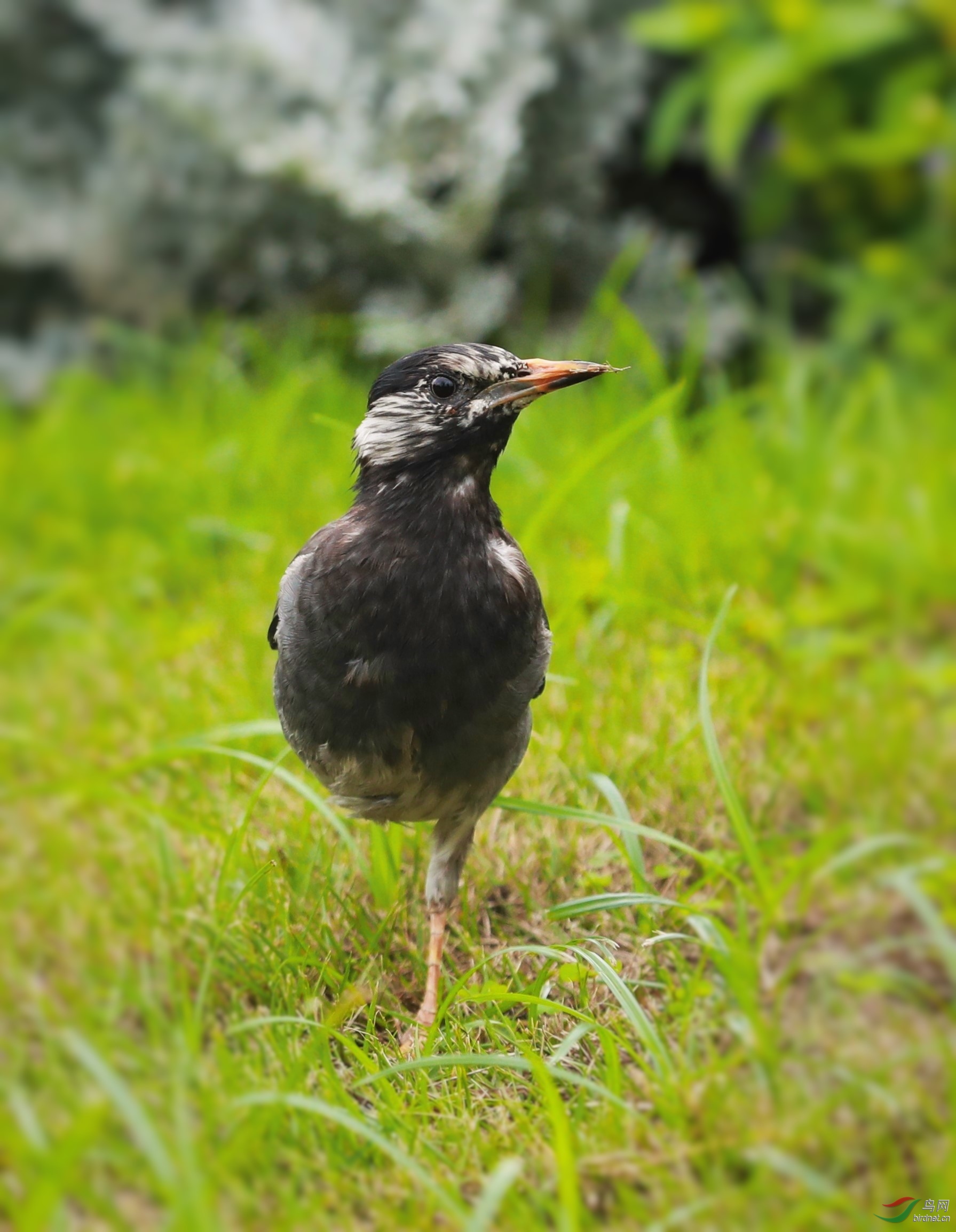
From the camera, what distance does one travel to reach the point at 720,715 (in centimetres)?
306

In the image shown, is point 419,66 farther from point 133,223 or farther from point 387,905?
point 387,905

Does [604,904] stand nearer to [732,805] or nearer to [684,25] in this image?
[732,805]

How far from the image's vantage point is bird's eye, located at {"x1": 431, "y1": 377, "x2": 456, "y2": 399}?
82.0 inches

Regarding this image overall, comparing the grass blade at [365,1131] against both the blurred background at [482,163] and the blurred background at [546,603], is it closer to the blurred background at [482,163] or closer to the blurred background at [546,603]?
the blurred background at [546,603]

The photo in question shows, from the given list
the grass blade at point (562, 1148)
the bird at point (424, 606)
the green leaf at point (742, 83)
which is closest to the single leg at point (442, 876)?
the bird at point (424, 606)

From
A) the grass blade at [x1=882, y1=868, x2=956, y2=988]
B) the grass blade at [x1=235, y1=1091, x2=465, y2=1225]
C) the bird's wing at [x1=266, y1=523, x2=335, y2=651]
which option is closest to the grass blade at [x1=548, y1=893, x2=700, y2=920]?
the grass blade at [x1=882, y1=868, x2=956, y2=988]

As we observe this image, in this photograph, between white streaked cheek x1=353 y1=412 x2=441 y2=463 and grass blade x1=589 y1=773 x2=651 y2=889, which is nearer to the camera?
white streaked cheek x1=353 y1=412 x2=441 y2=463

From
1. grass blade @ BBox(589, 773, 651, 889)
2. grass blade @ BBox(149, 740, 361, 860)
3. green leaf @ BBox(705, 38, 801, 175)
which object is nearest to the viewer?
grass blade @ BBox(589, 773, 651, 889)

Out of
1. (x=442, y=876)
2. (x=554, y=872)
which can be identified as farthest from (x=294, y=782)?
(x=554, y=872)

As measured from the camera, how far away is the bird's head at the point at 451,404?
205cm

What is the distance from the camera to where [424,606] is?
2072 millimetres

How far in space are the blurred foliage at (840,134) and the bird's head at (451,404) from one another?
3608mm

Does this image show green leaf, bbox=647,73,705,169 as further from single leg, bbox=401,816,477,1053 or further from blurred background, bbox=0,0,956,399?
single leg, bbox=401,816,477,1053

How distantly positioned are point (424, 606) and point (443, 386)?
0.37m
